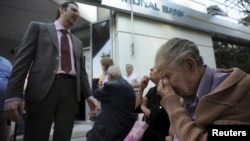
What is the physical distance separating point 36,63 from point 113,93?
1.31 m

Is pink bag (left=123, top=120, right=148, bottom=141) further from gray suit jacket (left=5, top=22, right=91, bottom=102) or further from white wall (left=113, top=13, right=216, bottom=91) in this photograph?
white wall (left=113, top=13, right=216, bottom=91)

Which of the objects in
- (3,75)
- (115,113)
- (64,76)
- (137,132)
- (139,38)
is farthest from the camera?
(139,38)

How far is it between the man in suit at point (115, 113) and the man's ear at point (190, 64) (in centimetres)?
215

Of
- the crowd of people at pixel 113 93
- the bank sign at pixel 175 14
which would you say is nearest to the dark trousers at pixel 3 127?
the crowd of people at pixel 113 93

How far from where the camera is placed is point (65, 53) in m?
2.26

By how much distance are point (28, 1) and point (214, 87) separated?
8218mm

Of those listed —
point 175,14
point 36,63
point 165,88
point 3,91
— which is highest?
point 175,14

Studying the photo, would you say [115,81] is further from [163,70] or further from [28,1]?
[28,1]

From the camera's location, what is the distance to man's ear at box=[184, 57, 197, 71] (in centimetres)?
106

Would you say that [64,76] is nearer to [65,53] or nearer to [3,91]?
[65,53]

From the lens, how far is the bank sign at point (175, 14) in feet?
24.7

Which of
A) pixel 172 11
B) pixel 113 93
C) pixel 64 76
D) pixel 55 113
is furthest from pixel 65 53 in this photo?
pixel 172 11

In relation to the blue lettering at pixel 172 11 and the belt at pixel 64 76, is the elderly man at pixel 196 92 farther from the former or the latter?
the blue lettering at pixel 172 11

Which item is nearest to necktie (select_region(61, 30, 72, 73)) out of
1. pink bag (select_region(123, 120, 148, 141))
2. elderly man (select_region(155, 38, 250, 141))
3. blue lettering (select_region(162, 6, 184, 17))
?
pink bag (select_region(123, 120, 148, 141))
